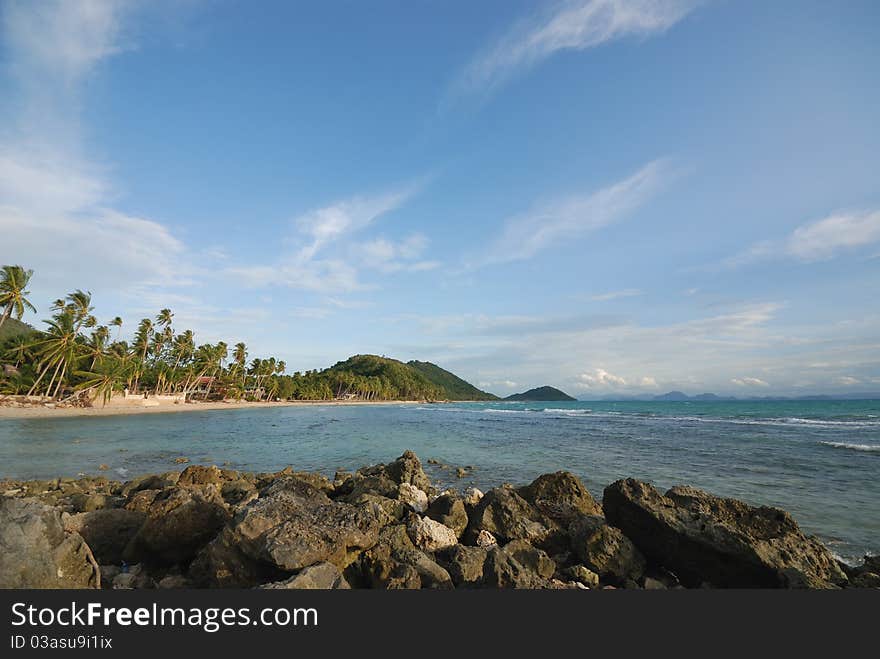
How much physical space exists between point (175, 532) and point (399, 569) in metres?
3.58

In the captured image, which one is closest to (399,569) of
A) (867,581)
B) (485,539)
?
(485,539)

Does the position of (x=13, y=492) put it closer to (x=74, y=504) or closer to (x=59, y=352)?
(x=74, y=504)

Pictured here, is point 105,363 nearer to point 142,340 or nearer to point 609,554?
point 142,340

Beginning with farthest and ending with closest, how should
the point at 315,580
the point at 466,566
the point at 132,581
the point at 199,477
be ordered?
the point at 199,477, the point at 466,566, the point at 132,581, the point at 315,580

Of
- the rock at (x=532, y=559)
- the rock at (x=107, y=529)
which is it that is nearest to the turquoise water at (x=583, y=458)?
the rock at (x=532, y=559)

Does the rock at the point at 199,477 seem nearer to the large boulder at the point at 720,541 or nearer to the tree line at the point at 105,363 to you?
the large boulder at the point at 720,541

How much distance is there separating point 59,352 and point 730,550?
76470mm

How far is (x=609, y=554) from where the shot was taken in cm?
702

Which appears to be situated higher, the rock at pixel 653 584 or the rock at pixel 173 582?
the rock at pixel 173 582

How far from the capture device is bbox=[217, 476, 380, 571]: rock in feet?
16.5

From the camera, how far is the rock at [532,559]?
659 centimetres

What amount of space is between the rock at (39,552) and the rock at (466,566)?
4.62 meters

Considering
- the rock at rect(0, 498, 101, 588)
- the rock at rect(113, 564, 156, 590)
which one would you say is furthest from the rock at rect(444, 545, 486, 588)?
the rock at rect(0, 498, 101, 588)

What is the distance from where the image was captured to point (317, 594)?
4.31m
